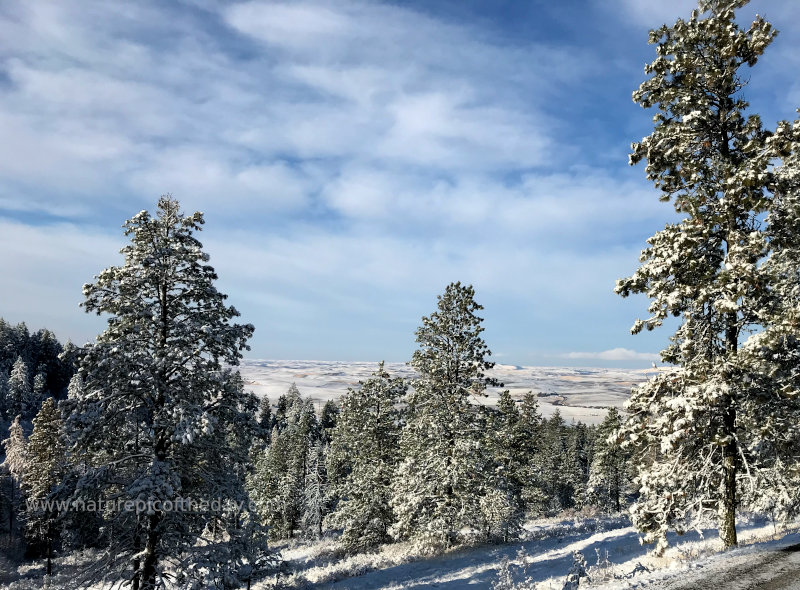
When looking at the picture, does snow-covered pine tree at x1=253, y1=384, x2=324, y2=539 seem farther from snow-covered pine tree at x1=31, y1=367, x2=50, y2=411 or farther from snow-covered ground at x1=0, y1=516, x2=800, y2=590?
snow-covered pine tree at x1=31, y1=367, x2=50, y2=411

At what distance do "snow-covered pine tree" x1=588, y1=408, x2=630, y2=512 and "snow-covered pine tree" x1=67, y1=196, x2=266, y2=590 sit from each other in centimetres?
4076

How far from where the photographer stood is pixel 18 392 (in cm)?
8962

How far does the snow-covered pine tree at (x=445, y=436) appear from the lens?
22.0 metres

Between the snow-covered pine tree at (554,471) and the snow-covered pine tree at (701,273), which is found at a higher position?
the snow-covered pine tree at (701,273)

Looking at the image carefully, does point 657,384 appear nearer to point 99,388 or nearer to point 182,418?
→ point 182,418

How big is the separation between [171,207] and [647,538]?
1490cm

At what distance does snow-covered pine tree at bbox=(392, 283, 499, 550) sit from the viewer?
72.3 feet

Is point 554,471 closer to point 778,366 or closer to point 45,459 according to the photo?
point 45,459

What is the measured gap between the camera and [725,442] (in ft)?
33.6

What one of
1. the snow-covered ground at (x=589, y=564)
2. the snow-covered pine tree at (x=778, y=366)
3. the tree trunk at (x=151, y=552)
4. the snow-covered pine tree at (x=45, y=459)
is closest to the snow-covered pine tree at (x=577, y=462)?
the snow-covered ground at (x=589, y=564)

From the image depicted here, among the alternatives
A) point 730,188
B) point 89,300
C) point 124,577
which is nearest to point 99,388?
point 89,300

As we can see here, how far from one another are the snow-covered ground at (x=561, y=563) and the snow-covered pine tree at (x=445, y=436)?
1.62 meters

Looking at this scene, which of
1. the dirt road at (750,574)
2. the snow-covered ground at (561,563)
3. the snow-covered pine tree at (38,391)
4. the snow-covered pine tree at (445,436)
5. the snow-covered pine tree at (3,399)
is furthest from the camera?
the snow-covered pine tree at (38,391)

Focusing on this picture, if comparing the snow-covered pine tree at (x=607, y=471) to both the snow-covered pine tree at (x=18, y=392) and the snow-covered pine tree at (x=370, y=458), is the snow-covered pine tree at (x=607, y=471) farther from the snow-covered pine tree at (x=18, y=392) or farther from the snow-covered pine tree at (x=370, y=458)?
the snow-covered pine tree at (x=18, y=392)
